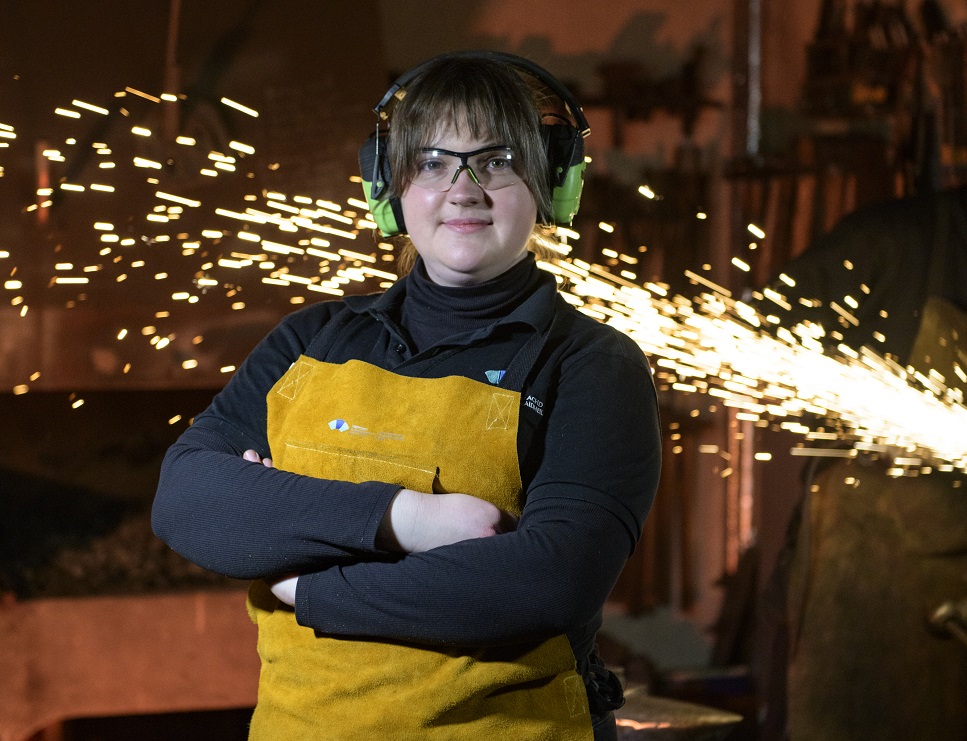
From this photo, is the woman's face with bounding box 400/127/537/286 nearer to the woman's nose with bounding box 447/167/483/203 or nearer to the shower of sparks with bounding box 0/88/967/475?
the woman's nose with bounding box 447/167/483/203

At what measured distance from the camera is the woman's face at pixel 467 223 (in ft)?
4.55

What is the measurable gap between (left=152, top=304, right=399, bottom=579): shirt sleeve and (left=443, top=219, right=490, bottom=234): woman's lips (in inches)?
13.6

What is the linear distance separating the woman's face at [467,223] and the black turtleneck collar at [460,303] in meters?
0.02

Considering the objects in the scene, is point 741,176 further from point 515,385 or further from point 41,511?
point 515,385

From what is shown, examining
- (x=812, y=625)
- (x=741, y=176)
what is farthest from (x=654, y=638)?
(x=741, y=176)

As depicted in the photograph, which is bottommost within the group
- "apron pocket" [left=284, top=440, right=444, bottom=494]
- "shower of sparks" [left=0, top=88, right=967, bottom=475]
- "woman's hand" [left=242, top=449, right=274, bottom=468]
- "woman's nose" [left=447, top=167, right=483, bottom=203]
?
"shower of sparks" [left=0, top=88, right=967, bottom=475]

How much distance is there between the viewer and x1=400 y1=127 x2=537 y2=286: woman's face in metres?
1.39

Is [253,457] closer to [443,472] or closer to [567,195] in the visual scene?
[443,472]

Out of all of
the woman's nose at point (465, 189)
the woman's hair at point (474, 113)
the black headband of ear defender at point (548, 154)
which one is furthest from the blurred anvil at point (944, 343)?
the woman's nose at point (465, 189)

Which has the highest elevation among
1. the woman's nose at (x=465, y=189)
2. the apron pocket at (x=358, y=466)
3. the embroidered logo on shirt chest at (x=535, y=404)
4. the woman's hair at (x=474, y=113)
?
the woman's hair at (x=474, y=113)

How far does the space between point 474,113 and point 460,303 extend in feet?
0.81

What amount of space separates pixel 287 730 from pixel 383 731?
0.47 feet

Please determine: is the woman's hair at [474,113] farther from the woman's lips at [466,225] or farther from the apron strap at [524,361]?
the apron strap at [524,361]

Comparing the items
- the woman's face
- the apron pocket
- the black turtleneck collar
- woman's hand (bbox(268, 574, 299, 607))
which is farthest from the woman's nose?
woman's hand (bbox(268, 574, 299, 607))
